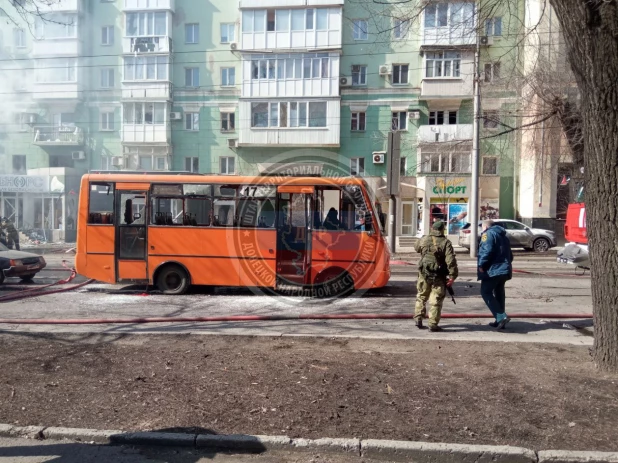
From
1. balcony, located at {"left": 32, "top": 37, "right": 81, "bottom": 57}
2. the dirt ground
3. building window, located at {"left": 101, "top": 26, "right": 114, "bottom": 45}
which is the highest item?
building window, located at {"left": 101, "top": 26, "right": 114, "bottom": 45}

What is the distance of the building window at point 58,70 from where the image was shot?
30.1 meters

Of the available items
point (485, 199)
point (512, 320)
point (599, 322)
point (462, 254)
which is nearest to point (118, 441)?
point (599, 322)

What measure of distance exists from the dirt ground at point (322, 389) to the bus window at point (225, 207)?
4020mm

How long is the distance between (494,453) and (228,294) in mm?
7934

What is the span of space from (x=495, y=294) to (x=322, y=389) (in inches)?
150

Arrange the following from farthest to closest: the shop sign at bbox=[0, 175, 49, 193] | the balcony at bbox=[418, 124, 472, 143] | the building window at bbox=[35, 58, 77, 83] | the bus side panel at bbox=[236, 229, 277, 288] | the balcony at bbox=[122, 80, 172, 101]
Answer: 1. the building window at bbox=[35, 58, 77, 83]
2. the balcony at bbox=[122, 80, 172, 101]
3. the shop sign at bbox=[0, 175, 49, 193]
4. the balcony at bbox=[418, 124, 472, 143]
5. the bus side panel at bbox=[236, 229, 277, 288]

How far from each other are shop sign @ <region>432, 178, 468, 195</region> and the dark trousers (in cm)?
2165

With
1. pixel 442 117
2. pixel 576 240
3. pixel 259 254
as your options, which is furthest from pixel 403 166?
pixel 259 254

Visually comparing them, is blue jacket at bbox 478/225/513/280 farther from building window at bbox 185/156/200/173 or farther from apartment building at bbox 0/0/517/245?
building window at bbox 185/156/200/173

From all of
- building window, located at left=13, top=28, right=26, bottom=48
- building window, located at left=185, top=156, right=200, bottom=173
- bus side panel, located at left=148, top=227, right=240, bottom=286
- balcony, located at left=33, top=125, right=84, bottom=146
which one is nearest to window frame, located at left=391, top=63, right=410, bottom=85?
building window, located at left=185, top=156, right=200, bottom=173

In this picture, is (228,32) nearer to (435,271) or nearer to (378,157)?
Answer: (378,157)

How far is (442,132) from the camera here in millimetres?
28203

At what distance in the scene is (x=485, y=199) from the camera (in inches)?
1141

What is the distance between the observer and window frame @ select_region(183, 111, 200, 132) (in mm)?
30734
